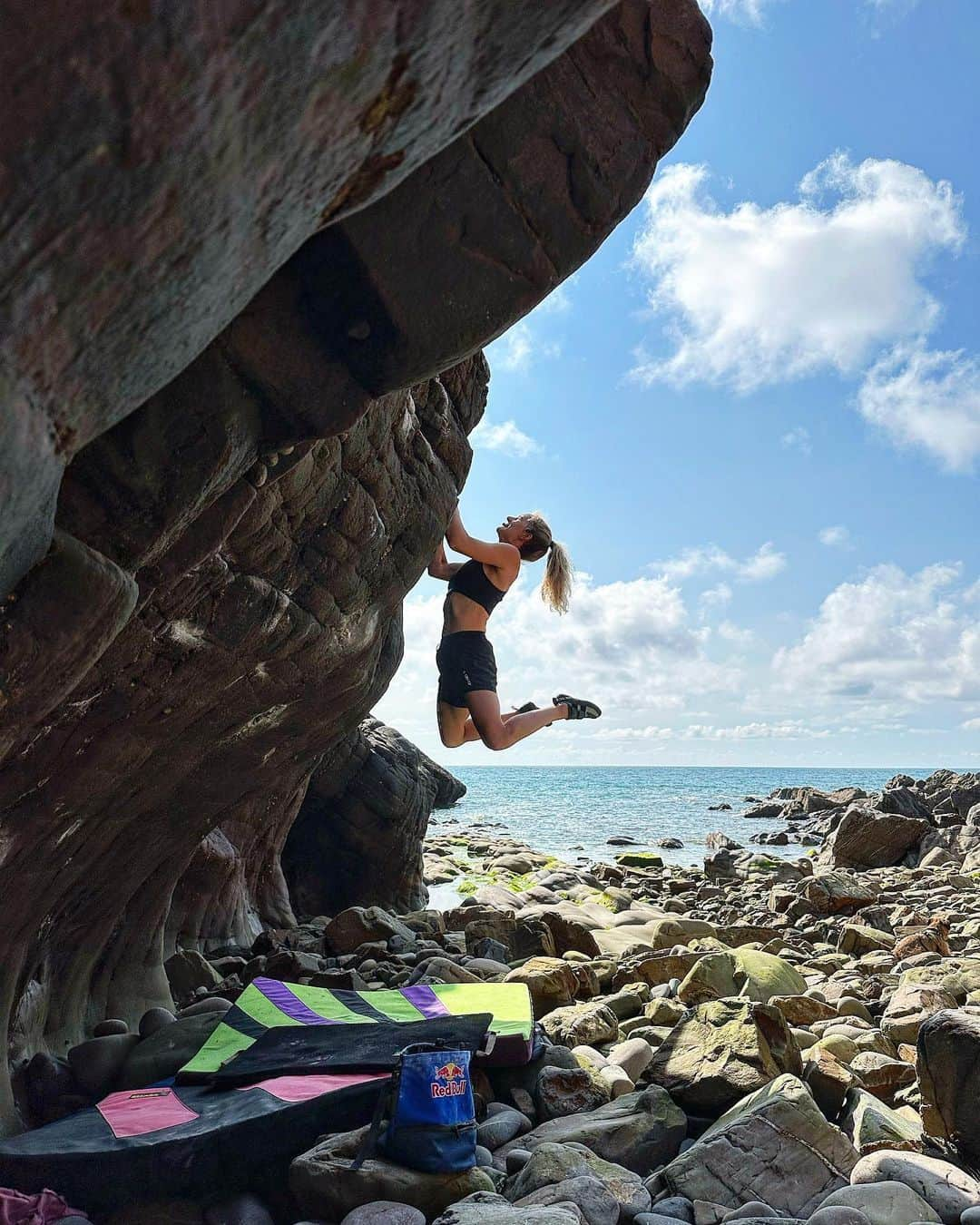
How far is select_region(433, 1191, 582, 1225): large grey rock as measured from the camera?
2830 mm

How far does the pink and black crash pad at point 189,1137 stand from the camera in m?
3.41

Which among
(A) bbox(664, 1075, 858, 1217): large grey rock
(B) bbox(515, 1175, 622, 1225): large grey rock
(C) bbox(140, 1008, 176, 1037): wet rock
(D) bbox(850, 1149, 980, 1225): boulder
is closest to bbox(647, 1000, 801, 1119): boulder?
(A) bbox(664, 1075, 858, 1217): large grey rock

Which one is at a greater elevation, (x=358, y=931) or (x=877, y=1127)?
(x=877, y=1127)

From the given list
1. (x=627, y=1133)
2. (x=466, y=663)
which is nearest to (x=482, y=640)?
(x=466, y=663)

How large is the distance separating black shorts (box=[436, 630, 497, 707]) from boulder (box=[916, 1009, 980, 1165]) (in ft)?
15.4

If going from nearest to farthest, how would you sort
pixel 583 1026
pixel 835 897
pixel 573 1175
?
pixel 573 1175
pixel 583 1026
pixel 835 897

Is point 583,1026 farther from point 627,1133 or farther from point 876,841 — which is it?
point 876,841

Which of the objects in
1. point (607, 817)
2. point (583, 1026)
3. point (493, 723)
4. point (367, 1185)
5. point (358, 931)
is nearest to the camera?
point (367, 1185)

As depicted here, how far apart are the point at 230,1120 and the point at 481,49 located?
3737mm

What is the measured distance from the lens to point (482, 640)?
7973mm

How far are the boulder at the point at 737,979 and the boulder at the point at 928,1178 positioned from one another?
2372 millimetres

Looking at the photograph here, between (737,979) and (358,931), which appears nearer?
(737,979)

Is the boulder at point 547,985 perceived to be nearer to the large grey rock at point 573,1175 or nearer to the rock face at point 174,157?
the large grey rock at point 573,1175

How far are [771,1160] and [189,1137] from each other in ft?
7.24
